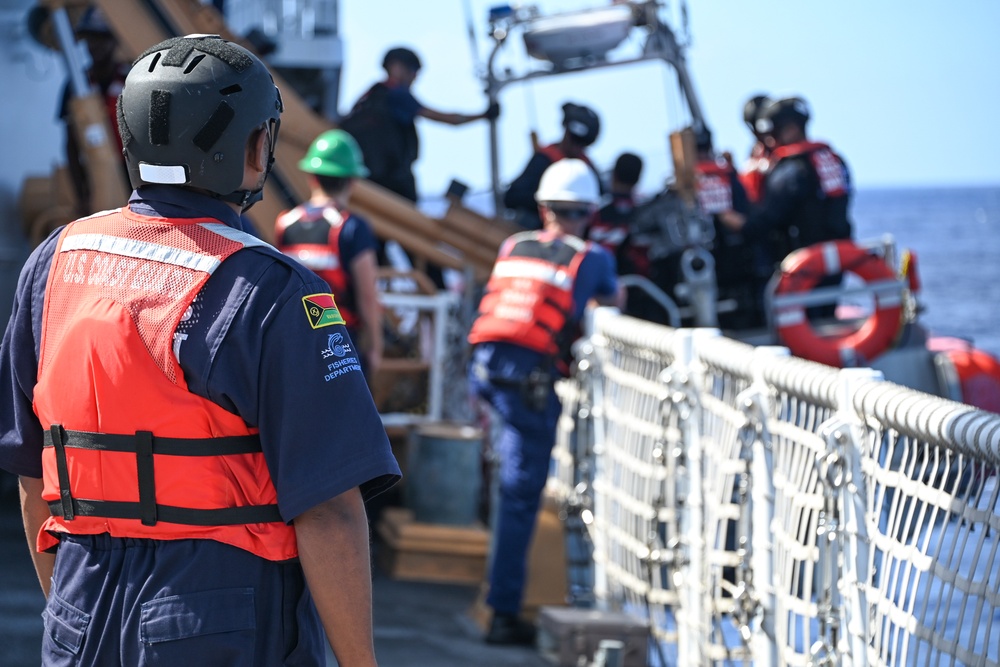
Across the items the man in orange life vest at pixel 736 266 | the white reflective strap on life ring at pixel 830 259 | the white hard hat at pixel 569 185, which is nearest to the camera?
the white hard hat at pixel 569 185

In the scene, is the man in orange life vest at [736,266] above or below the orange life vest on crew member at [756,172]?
below

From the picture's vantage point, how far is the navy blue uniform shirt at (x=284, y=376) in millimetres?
2025

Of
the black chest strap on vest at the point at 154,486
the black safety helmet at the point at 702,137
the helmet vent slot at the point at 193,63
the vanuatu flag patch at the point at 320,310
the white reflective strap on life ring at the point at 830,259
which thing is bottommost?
the black chest strap on vest at the point at 154,486

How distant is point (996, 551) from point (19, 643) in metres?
3.67

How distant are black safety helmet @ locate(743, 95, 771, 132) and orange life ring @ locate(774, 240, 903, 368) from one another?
1.50m

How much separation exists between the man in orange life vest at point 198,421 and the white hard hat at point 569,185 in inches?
149

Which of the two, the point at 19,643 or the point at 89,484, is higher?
the point at 89,484

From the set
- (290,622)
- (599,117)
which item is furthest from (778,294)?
(290,622)

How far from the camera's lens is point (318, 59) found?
10.4 meters

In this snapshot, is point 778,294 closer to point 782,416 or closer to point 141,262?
point 782,416

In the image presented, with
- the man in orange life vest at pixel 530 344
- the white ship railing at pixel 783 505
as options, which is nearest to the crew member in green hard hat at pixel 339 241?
the man in orange life vest at pixel 530 344

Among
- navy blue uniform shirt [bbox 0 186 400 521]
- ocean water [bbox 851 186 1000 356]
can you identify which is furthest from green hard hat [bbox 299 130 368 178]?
ocean water [bbox 851 186 1000 356]

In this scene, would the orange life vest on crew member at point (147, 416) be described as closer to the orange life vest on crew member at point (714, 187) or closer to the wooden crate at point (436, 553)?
the wooden crate at point (436, 553)

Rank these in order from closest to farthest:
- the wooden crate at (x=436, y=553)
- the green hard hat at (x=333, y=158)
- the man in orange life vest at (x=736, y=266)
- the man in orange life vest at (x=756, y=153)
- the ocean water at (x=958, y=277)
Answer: the green hard hat at (x=333, y=158), the wooden crate at (x=436, y=553), the man in orange life vest at (x=736, y=266), the man in orange life vest at (x=756, y=153), the ocean water at (x=958, y=277)
